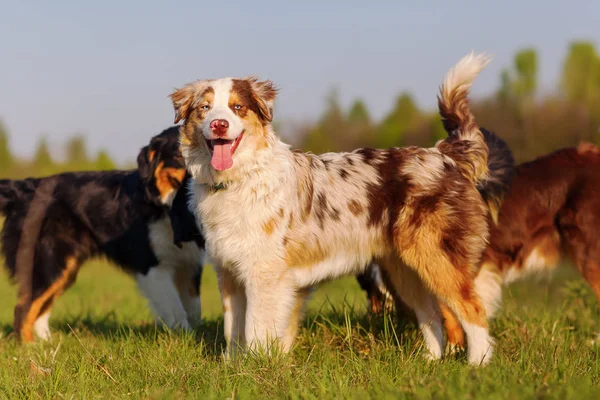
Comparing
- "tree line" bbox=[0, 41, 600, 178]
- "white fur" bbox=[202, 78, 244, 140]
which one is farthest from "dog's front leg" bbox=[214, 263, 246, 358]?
"tree line" bbox=[0, 41, 600, 178]

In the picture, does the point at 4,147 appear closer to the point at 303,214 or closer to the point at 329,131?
the point at 329,131

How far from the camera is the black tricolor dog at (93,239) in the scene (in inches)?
280

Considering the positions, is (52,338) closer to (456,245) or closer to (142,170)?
(142,170)

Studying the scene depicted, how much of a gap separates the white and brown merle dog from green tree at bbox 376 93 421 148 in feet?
110

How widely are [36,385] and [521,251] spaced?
15.5 feet

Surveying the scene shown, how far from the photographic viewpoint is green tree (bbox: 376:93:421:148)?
3884 cm

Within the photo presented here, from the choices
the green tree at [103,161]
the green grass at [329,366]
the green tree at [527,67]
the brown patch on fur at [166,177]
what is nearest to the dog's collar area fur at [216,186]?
the green grass at [329,366]

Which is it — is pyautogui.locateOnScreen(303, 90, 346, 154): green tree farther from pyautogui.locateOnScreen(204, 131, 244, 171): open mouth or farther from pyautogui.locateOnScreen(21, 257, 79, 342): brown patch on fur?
pyautogui.locateOnScreen(204, 131, 244, 171): open mouth

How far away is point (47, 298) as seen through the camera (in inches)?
288

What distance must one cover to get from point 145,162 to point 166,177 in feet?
0.92

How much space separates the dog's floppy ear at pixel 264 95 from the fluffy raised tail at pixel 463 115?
1.46 meters

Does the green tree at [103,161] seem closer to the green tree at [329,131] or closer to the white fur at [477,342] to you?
the green tree at [329,131]

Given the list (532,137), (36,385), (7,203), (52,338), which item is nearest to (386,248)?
(36,385)

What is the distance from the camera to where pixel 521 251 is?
680cm
